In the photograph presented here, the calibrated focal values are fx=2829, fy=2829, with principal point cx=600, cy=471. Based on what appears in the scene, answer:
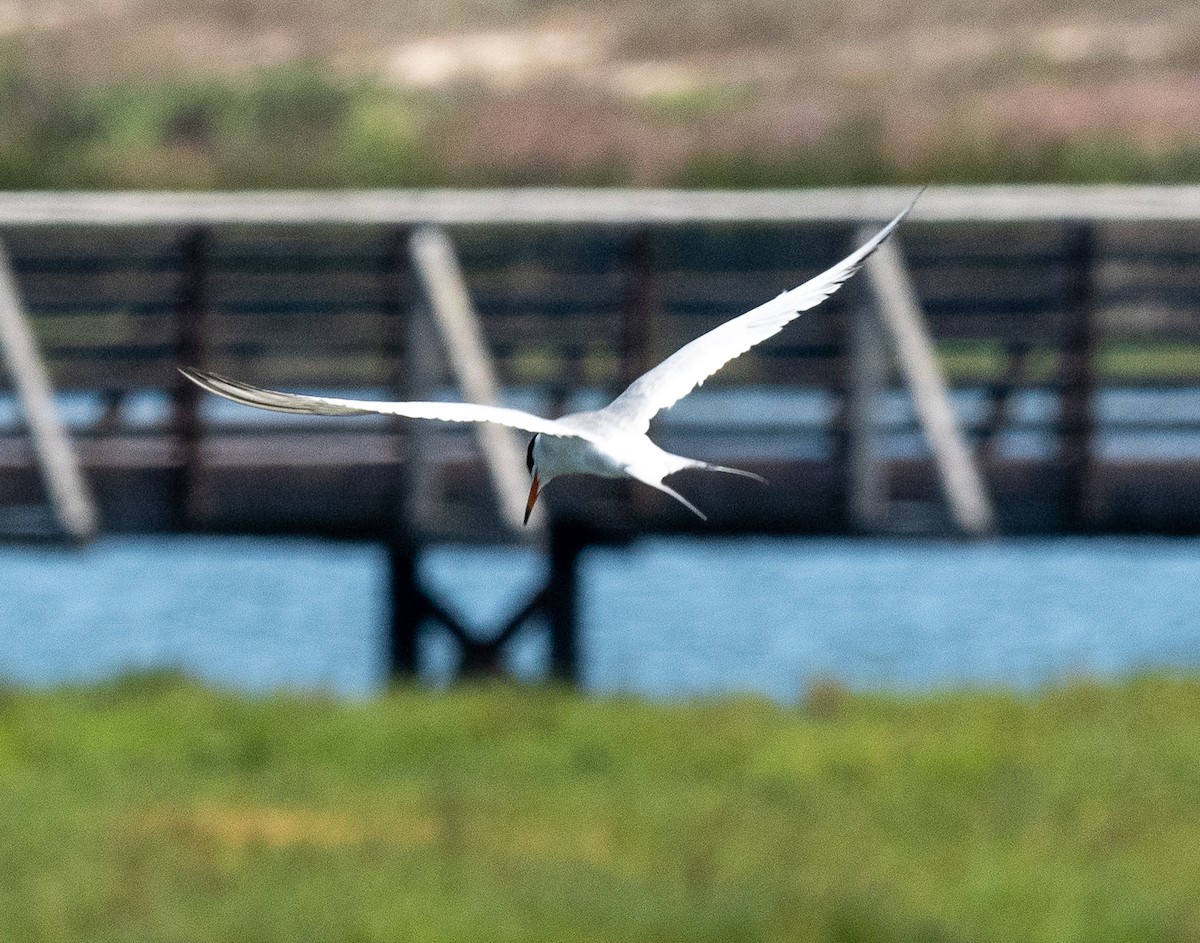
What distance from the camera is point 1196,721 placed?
11477 millimetres

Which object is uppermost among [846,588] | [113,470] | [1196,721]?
[113,470]

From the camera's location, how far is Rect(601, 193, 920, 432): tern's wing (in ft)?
18.7

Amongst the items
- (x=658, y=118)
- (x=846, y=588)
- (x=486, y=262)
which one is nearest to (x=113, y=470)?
(x=846, y=588)

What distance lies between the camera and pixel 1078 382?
12.6 metres

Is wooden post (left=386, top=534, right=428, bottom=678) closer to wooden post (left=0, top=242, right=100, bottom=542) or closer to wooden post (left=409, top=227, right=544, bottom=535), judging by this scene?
wooden post (left=409, top=227, right=544, bottom=535)

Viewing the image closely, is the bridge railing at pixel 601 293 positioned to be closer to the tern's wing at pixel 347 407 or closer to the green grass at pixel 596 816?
Result: the green grass at pixel 596 816

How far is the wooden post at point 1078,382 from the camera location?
12430mm

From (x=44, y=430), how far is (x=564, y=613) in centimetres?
259

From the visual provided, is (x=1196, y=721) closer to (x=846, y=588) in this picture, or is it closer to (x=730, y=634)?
(x=730, y=634)

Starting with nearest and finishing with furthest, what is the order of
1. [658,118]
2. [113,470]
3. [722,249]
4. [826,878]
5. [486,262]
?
[826,878] → [113,470] → [486,262] → [722,249] → [658,118]

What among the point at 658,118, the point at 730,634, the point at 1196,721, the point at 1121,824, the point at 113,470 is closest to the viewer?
the point at 1121,824

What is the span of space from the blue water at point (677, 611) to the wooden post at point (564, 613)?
0.70 meters

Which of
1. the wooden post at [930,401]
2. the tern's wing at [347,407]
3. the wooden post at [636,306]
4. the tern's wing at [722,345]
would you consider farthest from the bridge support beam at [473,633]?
the tern's wing at [347,407]

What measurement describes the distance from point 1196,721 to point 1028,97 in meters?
27.8
